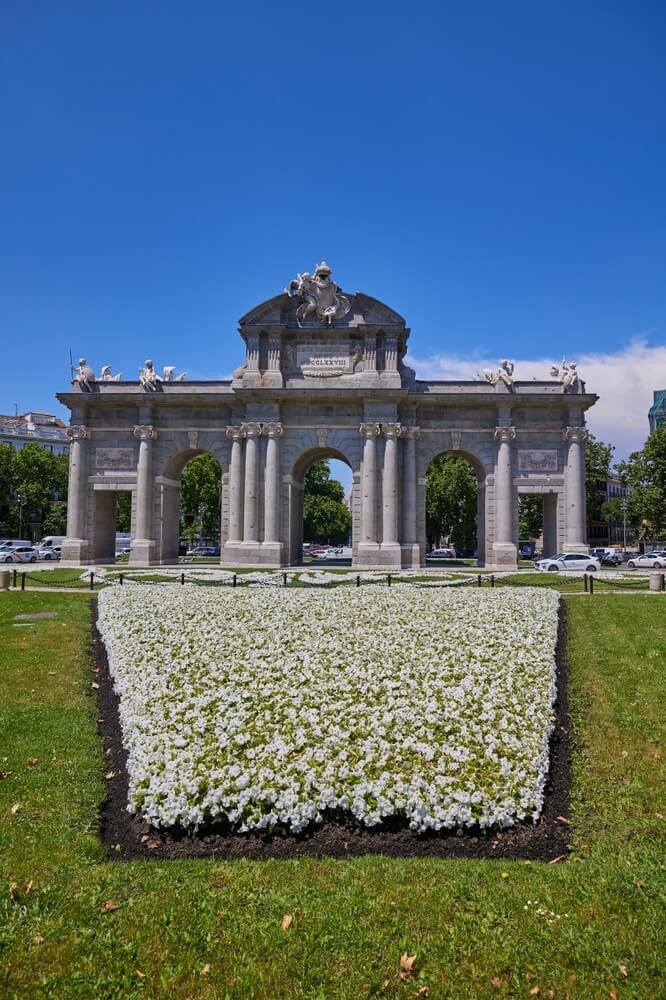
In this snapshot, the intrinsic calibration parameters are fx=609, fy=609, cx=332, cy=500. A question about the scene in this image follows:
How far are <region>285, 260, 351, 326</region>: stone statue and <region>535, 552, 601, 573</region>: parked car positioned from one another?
69.1 ft

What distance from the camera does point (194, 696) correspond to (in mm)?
10859

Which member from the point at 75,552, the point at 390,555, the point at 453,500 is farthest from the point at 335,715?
the point at 453,500

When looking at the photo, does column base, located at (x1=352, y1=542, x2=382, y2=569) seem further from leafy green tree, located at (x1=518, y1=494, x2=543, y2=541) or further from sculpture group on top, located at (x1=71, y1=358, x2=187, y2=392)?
leafy green tree, located at (x1=518, y1=494, x2=543, y2=541)

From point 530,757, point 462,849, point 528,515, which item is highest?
point 528,515

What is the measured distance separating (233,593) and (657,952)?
59.6ft

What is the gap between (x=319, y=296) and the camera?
134 feet

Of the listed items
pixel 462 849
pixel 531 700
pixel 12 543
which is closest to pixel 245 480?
pixel 531 700

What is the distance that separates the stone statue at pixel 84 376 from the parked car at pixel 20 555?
2154 cm

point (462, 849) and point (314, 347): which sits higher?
point (314, 347)

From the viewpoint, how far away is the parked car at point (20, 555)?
182 feet

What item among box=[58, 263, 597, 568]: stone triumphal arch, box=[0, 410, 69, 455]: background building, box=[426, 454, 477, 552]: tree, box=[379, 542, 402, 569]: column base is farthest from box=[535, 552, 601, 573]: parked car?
box=[0, 410, 69, 455]: background building

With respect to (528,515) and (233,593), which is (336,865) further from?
(528,515)

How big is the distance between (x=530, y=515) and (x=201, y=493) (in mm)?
42965

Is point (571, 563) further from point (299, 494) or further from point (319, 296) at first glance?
point (319, 296)
